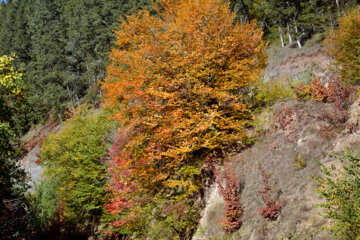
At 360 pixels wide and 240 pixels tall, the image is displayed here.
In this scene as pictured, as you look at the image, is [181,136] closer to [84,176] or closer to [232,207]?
[232,207]

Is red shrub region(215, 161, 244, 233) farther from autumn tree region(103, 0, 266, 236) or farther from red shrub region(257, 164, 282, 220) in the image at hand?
autumn tree region(103, 0, 266, 236)

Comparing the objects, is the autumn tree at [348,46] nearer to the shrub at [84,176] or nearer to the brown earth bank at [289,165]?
the brown earth bank at [289,165]

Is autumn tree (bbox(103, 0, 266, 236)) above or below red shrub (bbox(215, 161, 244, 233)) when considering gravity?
above

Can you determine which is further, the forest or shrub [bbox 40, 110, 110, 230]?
shrub [bbox 40, 110, 110, 230]

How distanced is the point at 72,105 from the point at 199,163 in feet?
151

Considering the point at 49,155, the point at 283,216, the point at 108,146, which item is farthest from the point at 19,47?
the point at 283,216

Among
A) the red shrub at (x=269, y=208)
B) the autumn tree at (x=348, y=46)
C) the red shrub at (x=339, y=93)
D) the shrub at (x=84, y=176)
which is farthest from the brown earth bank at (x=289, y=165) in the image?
the shrub at (x=84, y=176)

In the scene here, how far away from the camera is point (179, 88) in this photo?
12.7 meters

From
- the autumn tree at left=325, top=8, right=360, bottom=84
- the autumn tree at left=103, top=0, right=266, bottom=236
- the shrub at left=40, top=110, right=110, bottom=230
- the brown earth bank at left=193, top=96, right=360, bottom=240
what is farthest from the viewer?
the shrub at left=40, top=110, right=110, bottom=230

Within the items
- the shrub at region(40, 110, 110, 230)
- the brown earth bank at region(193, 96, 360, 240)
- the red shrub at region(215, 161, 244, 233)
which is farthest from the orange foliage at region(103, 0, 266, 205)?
the shrub at region(40, 110, 110, 230)

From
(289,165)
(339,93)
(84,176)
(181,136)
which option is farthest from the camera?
(84,176)

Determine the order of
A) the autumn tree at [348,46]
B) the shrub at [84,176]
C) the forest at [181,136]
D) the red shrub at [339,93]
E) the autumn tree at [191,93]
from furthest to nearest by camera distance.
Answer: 1. the shrub at [84,176]
2. the autumn tree at [348,46]
3. the autumn tree at [191,93]
4. the red shrub at [339,93]
5. the forest at [181,136]

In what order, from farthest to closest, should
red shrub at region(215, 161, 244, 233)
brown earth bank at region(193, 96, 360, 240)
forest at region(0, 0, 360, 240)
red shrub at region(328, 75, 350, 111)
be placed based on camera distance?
red shrub at region(328, 75, 350, 111) → red shrub at region(215, 161, 244, 233) → brown earth bank at region(193, 96, 360, 240) → forest at region(0, 0, 360, 240)

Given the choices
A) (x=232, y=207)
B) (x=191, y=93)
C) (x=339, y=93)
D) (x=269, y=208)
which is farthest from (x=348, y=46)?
(x=232, y=207)
